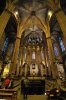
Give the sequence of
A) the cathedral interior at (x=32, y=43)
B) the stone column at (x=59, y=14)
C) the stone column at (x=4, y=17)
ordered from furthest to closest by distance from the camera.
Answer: the cathedral interior at (x=32, y=43) → the stone column at (x=59, y=14) → the stone column at (x=4, y=17)

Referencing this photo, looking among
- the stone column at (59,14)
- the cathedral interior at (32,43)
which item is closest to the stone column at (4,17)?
the cathedral interior at (32,43)

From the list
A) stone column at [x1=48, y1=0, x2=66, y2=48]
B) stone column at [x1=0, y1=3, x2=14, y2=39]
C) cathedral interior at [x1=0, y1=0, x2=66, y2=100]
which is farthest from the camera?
cathedral interior at [x1=0, y1=0, x2=66, y2=100]

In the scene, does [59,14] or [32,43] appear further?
[32,43]

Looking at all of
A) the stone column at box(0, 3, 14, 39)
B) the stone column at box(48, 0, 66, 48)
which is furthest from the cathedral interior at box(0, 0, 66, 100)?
the stone column at box(0, 3, 14, 39)

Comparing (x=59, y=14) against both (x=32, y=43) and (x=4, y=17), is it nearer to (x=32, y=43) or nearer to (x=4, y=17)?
(x=4, y=17)

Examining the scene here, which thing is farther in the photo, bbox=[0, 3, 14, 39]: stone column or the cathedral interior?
the cathedral interior

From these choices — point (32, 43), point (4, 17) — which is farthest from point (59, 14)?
point (32, 43)

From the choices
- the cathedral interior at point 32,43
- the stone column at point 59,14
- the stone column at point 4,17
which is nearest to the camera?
the stone column at point 4,17

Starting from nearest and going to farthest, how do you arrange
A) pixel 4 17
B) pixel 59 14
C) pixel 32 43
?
pixel 4 17, pixel 59 14, pixel 32 43

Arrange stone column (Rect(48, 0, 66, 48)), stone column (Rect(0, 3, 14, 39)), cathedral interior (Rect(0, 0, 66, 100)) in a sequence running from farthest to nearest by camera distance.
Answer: cathedral interior (Rect(0, 0, 66, 100)) < stone column (Rect(48, 0, 66, 48)) < stone column (Rect(0, 3, 14, 39))

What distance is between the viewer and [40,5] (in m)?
23.8

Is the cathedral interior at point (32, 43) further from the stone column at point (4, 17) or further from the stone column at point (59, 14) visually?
the stone column at point (4, 17)

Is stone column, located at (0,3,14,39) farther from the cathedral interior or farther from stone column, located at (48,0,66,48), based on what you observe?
stone column, located at (48,0,66,48)

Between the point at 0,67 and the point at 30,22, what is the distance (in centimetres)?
1008
